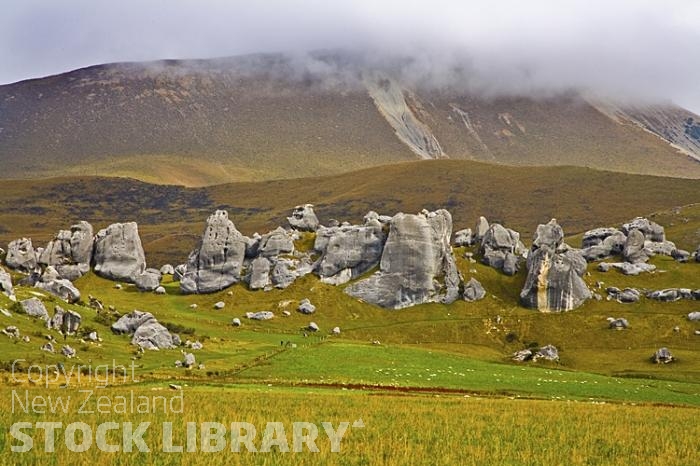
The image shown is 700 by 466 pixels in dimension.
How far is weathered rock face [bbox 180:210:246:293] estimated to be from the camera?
5374 inches

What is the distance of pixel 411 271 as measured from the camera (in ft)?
424

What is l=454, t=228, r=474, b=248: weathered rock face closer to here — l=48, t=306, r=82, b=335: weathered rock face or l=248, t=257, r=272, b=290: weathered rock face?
l=248, t=257, r=272, b=290: weathered rock face

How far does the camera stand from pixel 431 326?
384 feet

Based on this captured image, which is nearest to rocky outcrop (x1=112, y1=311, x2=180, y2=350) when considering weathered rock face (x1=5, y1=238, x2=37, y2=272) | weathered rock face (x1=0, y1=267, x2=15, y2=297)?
weathered rock face (x1=0, y1=267, x2=15, y2=297)

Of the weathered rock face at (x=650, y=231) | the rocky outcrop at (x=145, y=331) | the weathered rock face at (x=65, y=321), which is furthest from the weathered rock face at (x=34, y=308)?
the weathered rock face at (x=650, y=231)

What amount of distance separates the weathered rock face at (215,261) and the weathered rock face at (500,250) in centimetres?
4660

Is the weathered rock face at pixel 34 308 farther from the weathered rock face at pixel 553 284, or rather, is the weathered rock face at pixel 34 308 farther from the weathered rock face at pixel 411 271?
the weathered rock face at pixel 553 284

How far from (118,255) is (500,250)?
7345 centimetres

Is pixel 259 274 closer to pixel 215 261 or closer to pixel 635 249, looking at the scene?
pixel 215 261

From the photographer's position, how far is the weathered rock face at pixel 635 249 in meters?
140

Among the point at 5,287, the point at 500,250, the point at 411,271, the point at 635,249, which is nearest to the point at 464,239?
the point at 500,250

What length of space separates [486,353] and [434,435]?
75.5 metres

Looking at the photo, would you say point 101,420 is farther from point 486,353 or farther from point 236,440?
point 486,353

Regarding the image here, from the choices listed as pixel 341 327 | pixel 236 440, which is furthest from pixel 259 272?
pixel 236 440
